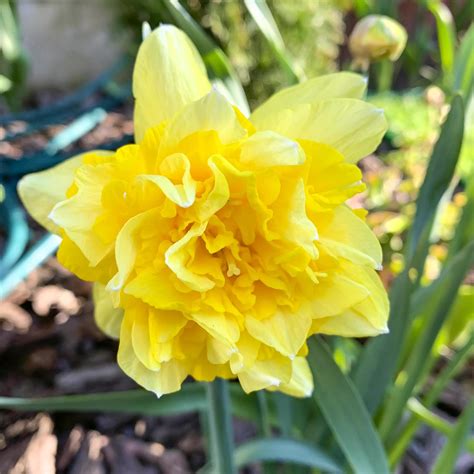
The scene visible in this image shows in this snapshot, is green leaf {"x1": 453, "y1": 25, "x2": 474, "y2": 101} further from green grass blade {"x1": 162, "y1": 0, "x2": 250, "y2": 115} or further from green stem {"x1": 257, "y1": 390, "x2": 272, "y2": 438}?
green stem {"x1": 257, "y1": 390, "x2": 272, "y2": 438}

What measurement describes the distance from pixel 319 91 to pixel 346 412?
261mm

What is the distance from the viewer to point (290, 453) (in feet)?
1.73

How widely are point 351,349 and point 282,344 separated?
0.55 meters

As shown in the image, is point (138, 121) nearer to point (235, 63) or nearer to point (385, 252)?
point (385, 252)

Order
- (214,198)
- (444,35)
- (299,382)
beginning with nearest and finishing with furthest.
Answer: (214,198) < (299,382) < (444,35)

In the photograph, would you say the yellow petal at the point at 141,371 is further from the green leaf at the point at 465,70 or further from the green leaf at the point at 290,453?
the green leaf at the point at 465,70

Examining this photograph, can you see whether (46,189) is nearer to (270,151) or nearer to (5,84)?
(270,151)

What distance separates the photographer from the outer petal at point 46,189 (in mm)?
368

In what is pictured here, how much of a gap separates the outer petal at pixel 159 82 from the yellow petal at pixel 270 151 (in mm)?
68

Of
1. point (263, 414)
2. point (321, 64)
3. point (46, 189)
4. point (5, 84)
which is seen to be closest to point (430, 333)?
point (263, 414)

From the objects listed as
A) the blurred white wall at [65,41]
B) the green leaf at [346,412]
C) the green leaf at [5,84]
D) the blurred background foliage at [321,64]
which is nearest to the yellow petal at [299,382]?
the green leaf at [346,412]

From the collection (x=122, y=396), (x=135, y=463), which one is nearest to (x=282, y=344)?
(x=122, y=396)

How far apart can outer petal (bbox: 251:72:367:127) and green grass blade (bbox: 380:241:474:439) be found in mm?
209

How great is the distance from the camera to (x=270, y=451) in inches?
20.9
